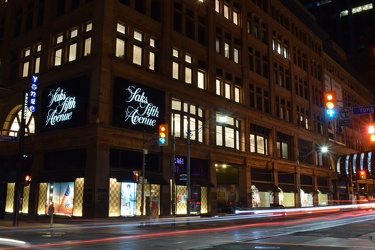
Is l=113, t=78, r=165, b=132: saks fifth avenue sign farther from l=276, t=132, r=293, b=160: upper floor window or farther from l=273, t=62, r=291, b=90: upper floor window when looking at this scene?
l=273, t=62, r=291, b=90: upper floor window

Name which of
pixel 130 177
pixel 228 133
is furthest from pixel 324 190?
pixel 130 177

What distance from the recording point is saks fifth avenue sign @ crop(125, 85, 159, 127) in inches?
1423

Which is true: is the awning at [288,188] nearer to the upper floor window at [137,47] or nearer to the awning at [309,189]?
the awning at [309,189]

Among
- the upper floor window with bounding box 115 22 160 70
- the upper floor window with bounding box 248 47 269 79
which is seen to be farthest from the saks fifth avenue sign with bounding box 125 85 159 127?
the upper floor window with bounding box 248 47 269 79

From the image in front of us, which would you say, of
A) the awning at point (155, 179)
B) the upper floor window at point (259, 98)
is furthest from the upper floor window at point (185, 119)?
the upper floor window at point (259, 98)

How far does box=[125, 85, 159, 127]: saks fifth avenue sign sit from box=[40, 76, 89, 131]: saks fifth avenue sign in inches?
151

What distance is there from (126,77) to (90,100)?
13.4ft

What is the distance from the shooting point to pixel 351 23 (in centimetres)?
13462

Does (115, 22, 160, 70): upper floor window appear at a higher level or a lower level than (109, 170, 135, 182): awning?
higher

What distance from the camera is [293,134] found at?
64.6 meters

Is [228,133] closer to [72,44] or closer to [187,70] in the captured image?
[187,70]

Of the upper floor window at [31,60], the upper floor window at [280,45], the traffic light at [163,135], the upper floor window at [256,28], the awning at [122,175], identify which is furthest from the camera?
the upper floor window at [280,45]

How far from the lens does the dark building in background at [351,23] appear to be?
126062 mm

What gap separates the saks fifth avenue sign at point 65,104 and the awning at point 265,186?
26659mm
